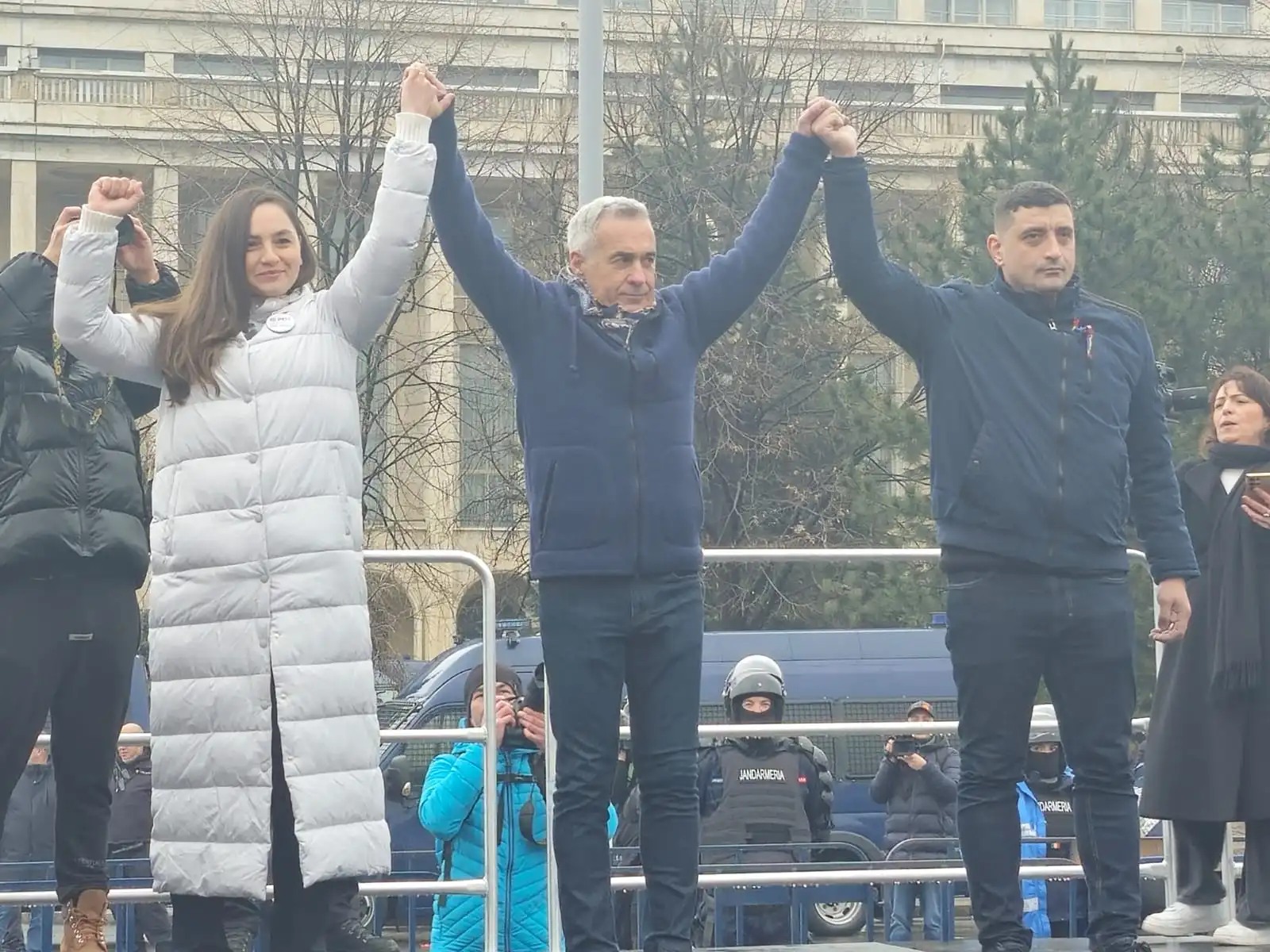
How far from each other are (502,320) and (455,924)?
251 cm

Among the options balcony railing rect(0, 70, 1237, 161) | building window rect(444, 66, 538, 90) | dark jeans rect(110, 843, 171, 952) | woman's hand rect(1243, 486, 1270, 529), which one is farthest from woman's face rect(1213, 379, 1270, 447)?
building window rect(444, 66, 538, 90)

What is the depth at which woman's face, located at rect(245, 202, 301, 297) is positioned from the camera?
4.86 metres

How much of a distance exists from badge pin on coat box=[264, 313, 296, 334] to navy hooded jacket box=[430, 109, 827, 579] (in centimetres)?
43

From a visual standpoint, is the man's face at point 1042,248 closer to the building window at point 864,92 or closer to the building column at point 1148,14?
the building window at point 864,92

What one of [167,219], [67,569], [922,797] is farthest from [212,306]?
[167,219]

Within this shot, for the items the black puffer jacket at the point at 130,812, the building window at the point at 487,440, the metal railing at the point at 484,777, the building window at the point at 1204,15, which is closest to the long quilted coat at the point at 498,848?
the metal railing at the point at 484,777

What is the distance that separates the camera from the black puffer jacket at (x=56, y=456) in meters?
4.86

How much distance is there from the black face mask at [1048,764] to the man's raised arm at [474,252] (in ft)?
26.4

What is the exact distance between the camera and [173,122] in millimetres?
28516

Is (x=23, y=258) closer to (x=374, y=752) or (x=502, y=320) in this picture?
(x=502, y=320)

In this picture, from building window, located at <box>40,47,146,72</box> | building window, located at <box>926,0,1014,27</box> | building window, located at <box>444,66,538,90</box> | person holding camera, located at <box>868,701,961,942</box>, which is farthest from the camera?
building window, located at <box>926,0,1014,27</box>

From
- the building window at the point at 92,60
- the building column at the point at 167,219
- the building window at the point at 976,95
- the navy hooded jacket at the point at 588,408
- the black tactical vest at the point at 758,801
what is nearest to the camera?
the navy hooded jacket at the point at 588,408

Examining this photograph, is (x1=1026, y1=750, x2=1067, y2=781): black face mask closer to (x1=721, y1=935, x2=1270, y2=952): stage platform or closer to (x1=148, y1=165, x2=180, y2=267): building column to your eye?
(x1=721, y1=935, x2=1270, y2=952): stage platform

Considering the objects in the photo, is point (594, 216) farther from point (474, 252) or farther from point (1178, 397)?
point (1178, 397)
